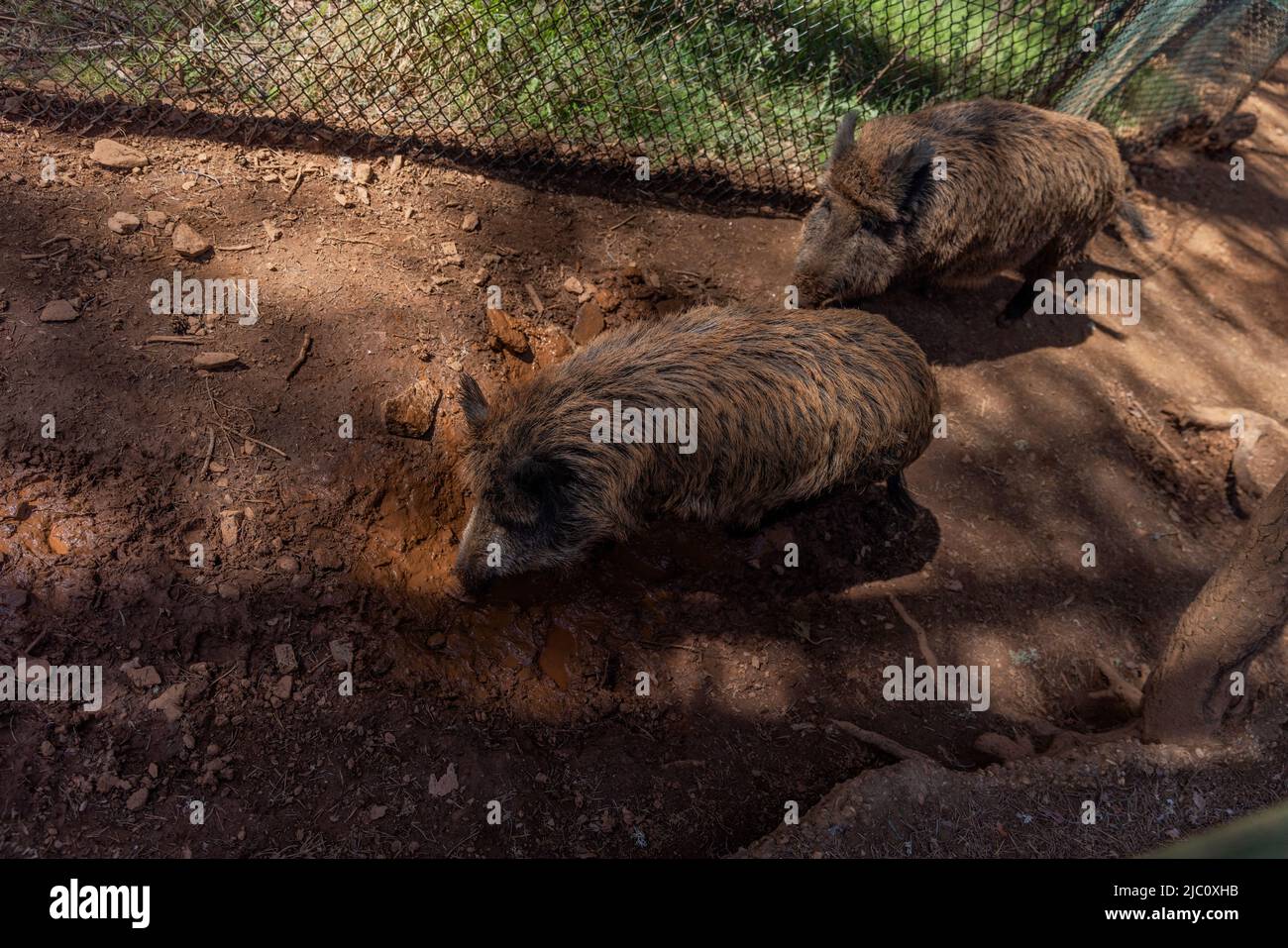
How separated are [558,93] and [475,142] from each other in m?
0.70

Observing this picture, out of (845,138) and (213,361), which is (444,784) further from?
(845,138)

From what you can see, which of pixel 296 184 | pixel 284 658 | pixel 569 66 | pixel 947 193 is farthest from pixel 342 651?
pixel 947 193

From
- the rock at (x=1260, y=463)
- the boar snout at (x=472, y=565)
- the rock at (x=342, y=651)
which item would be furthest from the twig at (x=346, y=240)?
the rock at (x=1260, y=463)

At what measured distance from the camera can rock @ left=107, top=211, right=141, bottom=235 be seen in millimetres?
3934

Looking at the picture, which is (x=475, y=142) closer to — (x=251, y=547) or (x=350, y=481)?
(x=350, y=481)

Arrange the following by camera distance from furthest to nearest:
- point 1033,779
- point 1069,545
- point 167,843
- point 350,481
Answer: point 1069,545 → point 350,481 → point 1033,779 → point 167,843

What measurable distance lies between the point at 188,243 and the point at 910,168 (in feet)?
13.7

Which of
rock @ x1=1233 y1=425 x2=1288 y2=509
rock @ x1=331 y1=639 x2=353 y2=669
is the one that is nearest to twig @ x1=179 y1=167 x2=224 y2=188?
rock @ x1=331 y1=639 x2=353 y2=669

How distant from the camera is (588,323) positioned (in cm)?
470

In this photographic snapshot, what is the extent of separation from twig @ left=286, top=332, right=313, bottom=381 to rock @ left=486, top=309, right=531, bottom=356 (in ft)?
3.26

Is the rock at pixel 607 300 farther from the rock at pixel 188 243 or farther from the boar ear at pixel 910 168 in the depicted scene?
the rock at pixel 188 243

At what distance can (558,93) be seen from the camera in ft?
17.0

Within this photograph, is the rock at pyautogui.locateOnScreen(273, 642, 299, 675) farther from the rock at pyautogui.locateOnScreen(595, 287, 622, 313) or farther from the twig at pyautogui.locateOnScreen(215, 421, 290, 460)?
the rock at pyautogui.locateOnScreen(595, 287, 622, 313)

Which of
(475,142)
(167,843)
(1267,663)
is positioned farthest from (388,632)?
(1267,663)
